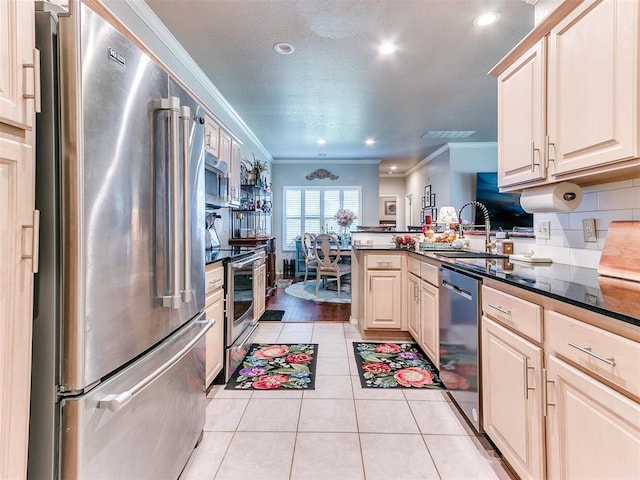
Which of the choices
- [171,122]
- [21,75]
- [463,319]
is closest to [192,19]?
[171,122]

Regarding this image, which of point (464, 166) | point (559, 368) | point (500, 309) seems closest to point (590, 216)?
point (500, 309)

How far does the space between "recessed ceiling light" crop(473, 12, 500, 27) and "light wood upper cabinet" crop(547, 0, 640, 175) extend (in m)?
1.11

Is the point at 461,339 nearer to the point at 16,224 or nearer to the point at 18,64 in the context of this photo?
the point at 16,224

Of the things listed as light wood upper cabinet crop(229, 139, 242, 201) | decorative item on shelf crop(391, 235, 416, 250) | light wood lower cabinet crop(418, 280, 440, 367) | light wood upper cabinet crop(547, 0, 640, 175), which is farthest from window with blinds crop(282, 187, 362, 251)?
light wood upper cabinet crop(547, 0, 640, 175)

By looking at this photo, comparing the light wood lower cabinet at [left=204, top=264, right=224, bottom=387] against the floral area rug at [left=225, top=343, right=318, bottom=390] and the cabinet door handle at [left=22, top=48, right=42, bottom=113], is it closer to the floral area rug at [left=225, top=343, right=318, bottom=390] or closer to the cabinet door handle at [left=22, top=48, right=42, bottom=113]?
the floral area rug at [left=225, top=343, right=318, bottom=390]

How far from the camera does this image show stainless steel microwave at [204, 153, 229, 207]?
2783 millimetres

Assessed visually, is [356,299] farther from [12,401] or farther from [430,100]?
[12,401]

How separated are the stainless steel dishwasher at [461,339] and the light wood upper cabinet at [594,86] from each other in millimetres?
739

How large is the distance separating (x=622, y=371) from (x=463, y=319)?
0.98 m

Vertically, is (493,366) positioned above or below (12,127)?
below

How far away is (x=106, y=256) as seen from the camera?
94cm

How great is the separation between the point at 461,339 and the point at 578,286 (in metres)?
0.75

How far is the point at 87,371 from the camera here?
0.88 metres

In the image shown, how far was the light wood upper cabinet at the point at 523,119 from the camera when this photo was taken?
5.22ft
